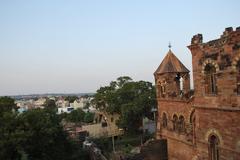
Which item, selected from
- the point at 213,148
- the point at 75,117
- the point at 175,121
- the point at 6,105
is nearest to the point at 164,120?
the point at 175,121

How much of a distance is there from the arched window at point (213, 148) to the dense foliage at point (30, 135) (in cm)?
1429

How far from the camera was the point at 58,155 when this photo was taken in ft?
86.5

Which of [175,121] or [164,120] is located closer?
[175,121]

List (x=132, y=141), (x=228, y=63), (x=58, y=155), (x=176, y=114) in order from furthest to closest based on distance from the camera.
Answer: (x=132, y=141) < (x=58, y=155) < (x=176, y=114) < (x=228, y=63)

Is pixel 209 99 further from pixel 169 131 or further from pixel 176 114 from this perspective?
pixel 169 131

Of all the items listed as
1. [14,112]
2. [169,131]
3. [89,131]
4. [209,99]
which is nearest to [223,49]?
[209,99]

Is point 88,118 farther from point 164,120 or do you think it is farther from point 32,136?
point 164,120

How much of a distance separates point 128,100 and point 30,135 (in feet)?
70.6

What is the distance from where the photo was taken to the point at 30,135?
77.4 ft

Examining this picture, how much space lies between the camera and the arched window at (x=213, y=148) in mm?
14383

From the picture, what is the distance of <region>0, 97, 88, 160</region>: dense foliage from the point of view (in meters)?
23.0

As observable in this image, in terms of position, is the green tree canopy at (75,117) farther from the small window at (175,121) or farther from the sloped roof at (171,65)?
the small window at (175,121)

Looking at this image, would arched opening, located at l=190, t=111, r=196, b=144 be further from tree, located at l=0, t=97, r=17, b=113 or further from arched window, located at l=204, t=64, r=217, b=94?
tree, located at l=0, t=97, r=17, b=113

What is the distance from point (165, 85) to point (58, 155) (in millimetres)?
11993
